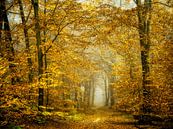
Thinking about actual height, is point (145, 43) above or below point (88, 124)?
above

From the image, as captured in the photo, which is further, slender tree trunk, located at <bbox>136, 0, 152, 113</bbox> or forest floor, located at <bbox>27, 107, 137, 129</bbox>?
forest floor, located at <bbox>27, 107, 137, 129</bbox>

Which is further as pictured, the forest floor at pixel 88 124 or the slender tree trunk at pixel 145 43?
the forest floor at pixel 88 124

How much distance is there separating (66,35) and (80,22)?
5.46 feet

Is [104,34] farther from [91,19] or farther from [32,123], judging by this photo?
[32,123]

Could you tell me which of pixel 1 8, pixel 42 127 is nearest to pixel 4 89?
pixel 42 127

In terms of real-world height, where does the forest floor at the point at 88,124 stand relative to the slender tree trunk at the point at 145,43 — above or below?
below

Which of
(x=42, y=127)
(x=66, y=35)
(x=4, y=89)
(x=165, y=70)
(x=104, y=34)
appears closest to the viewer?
(x=4, y=89)

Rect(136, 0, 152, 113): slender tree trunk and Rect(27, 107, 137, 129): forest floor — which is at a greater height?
Rect(136, 0, 152, 113): slender tree trunk

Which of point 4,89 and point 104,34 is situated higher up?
point 104,34

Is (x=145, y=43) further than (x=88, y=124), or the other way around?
(x=88, y=124)

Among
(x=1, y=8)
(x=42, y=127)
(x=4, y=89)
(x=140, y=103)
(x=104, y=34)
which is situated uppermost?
(x=1, y=8)

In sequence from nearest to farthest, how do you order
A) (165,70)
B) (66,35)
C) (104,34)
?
(165,70)
(104,34)
(66,35)

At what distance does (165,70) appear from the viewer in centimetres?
1400

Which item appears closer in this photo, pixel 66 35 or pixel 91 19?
pixel 91 19
